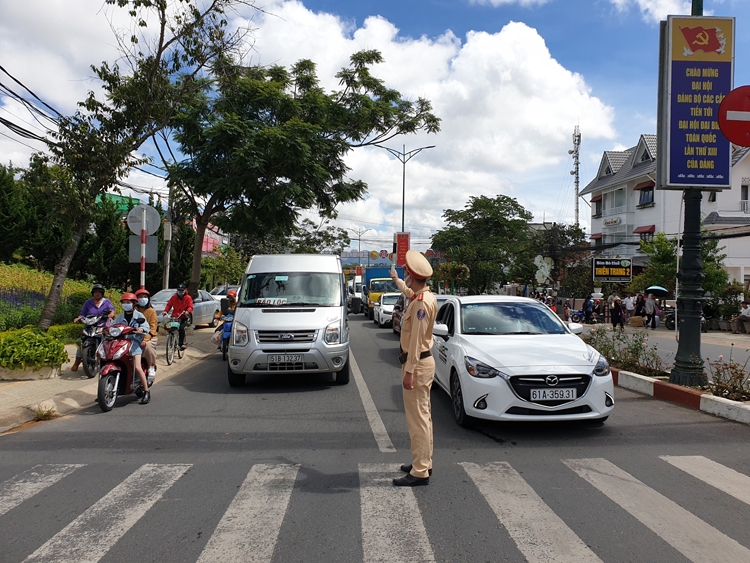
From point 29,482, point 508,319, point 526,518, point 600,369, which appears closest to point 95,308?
point 29,482

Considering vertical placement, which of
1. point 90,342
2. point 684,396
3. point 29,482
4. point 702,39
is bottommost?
point 29,482

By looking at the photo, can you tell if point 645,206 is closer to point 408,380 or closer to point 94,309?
point 94,309

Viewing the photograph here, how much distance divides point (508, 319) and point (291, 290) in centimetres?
400

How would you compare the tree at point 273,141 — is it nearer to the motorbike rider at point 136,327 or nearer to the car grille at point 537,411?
the motorbike rider at point 136,327

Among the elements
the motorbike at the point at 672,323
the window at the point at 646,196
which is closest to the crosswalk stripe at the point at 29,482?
the motorbike at the point at 672,323

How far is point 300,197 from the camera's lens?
51.6 ft

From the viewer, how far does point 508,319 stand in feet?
25.8

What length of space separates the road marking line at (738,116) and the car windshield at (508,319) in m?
3.28

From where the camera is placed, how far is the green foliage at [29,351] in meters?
8.95

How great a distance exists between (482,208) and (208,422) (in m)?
52.8

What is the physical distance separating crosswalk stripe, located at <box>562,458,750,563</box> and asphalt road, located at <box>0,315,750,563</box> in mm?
16

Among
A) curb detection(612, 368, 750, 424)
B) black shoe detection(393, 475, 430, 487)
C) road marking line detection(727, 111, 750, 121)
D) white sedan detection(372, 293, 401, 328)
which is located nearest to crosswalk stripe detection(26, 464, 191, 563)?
black shoe detection(393, 475, 430, 487)

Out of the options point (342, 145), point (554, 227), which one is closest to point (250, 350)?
point (342, 145)

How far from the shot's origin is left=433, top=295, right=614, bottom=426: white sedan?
20.0 feet
